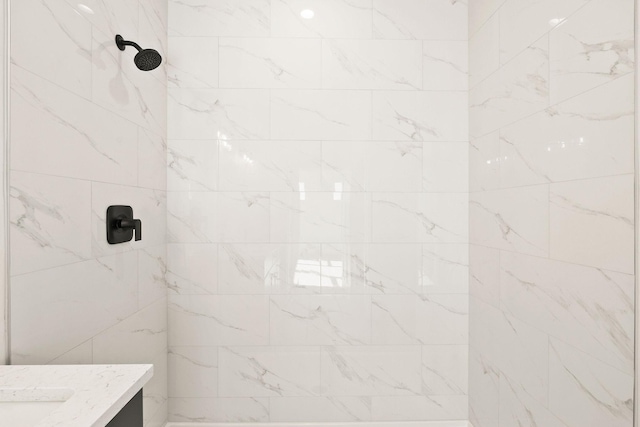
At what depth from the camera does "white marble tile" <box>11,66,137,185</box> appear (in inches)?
40.4

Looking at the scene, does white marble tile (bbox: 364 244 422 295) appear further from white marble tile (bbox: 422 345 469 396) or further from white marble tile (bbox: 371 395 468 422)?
white marble tile (bbox: 371 395 468 422)

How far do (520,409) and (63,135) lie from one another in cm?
187

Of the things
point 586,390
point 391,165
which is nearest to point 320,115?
point 391,165

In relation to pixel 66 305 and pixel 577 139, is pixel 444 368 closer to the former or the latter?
pixel 577 139

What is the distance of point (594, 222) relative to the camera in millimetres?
1135

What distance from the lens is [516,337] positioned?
158 centimetres

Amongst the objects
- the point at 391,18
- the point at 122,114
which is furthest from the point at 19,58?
the point at 391,18

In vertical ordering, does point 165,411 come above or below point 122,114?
below

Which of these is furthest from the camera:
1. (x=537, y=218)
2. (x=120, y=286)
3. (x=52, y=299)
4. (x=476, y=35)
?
(x=476, y=35)

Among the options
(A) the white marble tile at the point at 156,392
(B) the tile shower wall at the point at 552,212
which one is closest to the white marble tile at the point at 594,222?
(B) the tile shower wall at the point at 552,212

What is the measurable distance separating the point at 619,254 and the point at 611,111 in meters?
0.38

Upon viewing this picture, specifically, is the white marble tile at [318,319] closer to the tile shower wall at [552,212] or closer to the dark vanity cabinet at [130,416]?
the tile shower wall at [552,212]

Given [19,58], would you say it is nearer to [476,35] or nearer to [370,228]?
[370,228]

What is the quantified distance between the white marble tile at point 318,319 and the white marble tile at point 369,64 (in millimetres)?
1070
